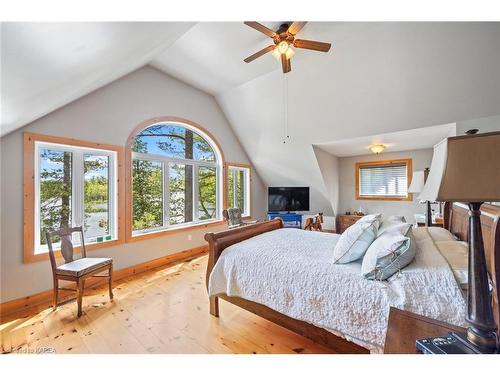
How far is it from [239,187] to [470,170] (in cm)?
500

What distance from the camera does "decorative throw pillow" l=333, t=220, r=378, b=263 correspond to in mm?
1694

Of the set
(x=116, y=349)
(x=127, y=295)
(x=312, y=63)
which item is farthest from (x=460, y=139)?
(x=127, y=295)

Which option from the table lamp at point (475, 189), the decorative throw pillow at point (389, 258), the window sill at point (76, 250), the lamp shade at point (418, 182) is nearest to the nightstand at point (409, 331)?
the table lamp at point (475, 189)

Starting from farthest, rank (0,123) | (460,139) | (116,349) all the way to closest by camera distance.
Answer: (0,123)
(116,349)
(460,139)

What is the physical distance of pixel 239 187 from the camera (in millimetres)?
5633

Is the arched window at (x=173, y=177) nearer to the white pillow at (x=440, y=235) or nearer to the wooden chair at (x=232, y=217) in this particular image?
the wooden chair at (x=232, y=217)

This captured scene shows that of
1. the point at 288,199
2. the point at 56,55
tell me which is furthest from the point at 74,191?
the point at 288,199

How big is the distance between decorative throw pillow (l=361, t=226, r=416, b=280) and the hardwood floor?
31.7 inches

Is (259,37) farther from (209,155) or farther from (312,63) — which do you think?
(209,155)

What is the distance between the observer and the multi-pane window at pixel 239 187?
208 inches

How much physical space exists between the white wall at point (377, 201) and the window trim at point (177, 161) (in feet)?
10.3

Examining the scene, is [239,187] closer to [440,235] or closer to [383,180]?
[383,180]
